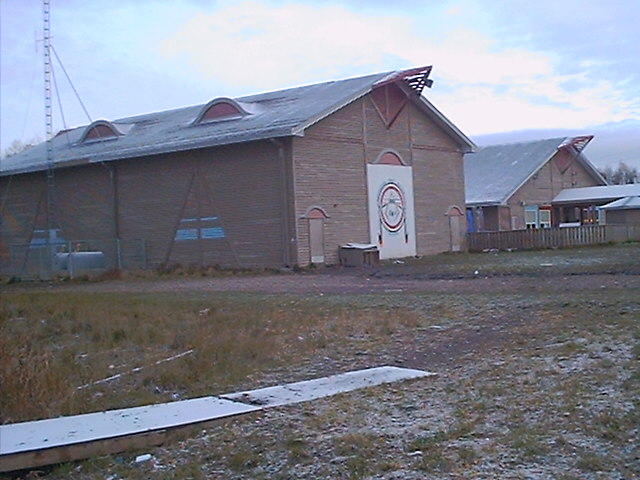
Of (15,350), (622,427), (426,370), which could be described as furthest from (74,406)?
(622,427)

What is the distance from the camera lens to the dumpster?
33.5 m

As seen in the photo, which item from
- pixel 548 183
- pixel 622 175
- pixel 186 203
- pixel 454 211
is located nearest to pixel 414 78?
pixel 454 211

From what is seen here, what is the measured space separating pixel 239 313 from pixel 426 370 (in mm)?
6813

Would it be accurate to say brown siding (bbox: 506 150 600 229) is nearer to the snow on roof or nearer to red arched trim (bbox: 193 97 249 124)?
the snow on roof

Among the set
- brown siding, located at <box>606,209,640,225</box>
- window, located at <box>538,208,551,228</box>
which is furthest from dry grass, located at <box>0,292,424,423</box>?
window, located at <box>538,208,551,228</box>

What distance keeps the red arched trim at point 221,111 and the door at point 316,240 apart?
571 centimetres

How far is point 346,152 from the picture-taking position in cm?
3494

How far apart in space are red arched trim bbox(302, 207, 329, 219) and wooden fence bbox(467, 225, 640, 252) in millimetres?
12478

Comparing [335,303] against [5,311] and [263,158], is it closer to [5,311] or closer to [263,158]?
[5,311]

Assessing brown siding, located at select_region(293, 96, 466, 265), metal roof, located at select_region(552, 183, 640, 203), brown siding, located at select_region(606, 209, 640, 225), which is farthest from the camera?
metal roof, located at select_region(552, 183, 640, 203)

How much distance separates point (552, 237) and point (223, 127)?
685 inches

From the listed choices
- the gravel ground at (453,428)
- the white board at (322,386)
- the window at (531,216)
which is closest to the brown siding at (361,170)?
the window at (531,216)

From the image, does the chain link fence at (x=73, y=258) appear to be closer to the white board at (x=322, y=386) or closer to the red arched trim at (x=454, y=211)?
the red arched trim at (x=454, y=211)

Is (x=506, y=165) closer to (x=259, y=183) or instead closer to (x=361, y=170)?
(x=361, y=170)
